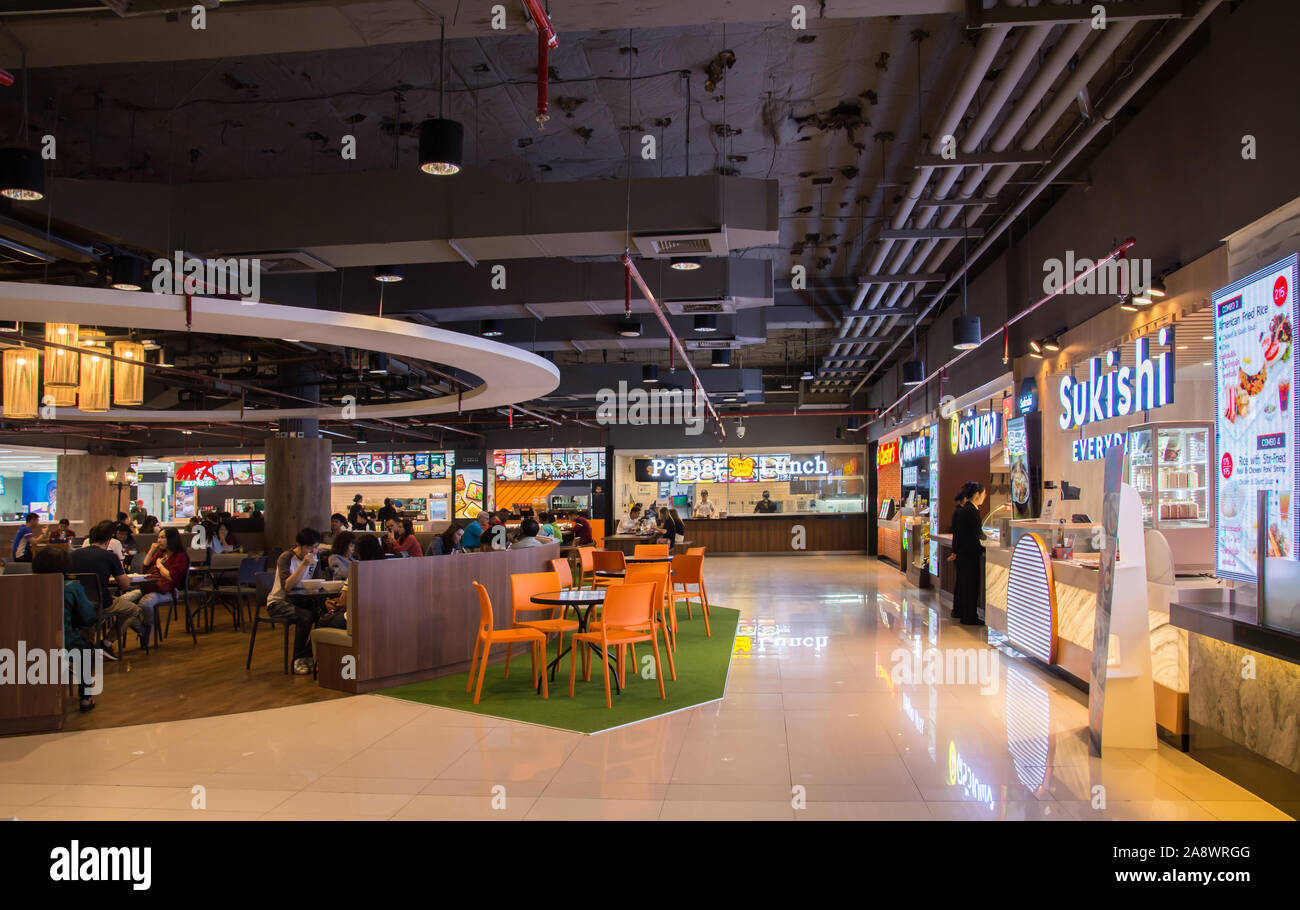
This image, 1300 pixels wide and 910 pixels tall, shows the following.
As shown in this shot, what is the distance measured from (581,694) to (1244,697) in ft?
13.5

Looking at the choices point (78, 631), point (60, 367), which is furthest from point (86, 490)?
point (78, 631)

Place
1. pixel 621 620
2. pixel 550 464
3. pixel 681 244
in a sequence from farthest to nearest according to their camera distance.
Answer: pixel 550 464 < pixel 681 244 < pixel 621 620

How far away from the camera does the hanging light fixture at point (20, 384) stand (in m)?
8.71

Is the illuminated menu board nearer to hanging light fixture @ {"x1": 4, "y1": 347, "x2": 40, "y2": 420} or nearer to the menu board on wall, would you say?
hanging light fixture @ {"x1": 4, "y1": 347, "x2": 40, "y2": 420}

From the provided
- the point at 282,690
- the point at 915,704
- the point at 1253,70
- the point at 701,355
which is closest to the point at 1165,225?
the point at 1253,70

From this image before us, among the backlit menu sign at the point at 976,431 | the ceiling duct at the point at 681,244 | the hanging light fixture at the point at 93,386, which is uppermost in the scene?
the ceiling duct at the point at 681,244

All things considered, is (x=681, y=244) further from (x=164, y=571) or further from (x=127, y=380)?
(x=164, y=571)

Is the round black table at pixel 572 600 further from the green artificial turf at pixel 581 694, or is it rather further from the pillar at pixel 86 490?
the pillar at pixel 86 490

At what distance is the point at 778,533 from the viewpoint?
20.8 metres

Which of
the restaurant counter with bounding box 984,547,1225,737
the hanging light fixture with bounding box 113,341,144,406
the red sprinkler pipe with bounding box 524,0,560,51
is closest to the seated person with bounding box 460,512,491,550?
the hanging light fixture with bounding box 113,341,144,406

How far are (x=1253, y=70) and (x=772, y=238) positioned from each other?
368cm

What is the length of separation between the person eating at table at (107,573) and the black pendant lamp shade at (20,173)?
Result: 11.6ft

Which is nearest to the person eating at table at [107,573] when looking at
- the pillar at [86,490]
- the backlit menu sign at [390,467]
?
the backlit menu sign at [390,467]

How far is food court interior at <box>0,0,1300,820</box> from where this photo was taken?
4.42 meters
